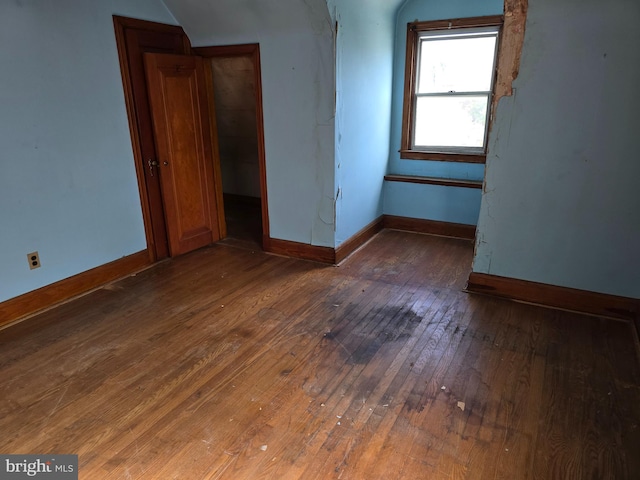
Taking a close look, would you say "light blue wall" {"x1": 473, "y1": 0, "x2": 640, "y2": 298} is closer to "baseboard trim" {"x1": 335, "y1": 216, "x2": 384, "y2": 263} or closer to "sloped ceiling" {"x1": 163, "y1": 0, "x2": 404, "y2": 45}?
"baseboard trim" {"x1": 335, "y1": 216, "x2": 384, "y2": 263}

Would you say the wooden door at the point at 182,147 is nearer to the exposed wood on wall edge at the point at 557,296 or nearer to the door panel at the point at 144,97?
the door panel at the point at 144,97

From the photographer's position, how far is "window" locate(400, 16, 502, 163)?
165 inches

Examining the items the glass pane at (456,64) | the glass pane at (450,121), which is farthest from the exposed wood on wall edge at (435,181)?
the glass pane at (456,64)

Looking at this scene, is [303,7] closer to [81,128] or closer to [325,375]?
[81,128]

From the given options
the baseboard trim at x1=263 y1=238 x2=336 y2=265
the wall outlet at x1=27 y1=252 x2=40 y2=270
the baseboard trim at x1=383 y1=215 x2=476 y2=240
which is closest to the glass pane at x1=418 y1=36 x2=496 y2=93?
the baseboard trim at x1=383 y1=215 x2=476 y2=240

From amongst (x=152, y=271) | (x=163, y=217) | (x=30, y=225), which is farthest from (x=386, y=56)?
(x=30, y=225)

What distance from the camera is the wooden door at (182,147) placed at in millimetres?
3674

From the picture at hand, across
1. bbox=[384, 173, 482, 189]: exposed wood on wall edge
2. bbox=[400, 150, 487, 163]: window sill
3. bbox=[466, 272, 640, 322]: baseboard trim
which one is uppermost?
bbox=[400, 150, 487, 163]: window sill

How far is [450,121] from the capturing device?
14.9 feet

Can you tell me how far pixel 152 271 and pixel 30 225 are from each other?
3.48 ft

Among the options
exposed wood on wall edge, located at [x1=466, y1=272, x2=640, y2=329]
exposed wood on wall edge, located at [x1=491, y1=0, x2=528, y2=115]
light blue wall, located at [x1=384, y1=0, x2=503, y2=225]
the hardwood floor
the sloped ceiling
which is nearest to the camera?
the hardwood floor

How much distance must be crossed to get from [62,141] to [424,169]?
138 inches

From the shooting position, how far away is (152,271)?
378cm

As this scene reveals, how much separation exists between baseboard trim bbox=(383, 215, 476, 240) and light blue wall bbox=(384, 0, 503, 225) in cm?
5
